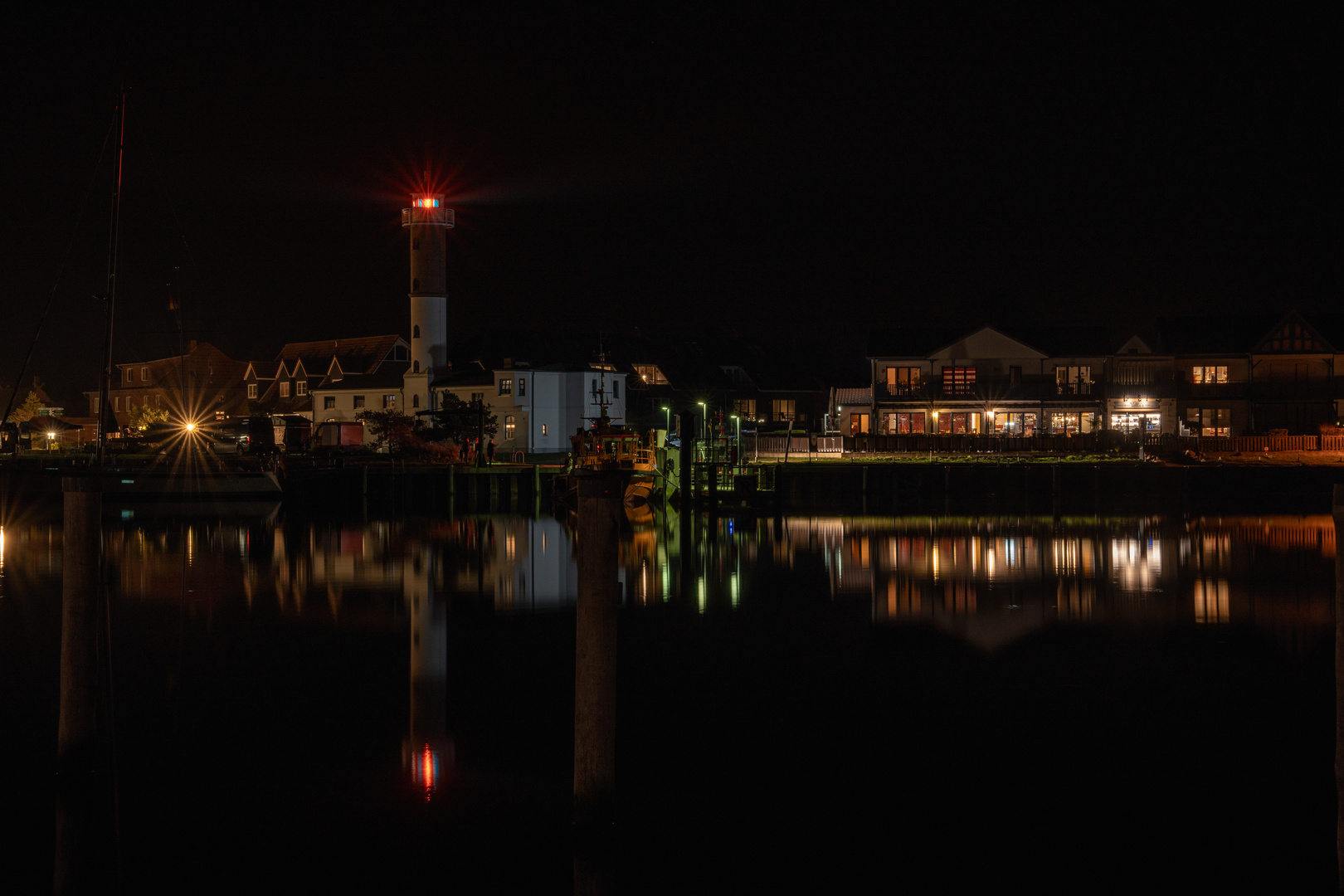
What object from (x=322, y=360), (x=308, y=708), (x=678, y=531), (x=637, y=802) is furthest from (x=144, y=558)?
(x=322, y=360)

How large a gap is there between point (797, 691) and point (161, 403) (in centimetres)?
8537

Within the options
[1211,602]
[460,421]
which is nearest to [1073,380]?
A: [460,421]

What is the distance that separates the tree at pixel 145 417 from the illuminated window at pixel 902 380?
50.0 m

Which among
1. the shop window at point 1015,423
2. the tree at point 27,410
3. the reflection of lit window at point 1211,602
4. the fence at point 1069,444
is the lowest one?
the reflection of lit window at point 1211,602

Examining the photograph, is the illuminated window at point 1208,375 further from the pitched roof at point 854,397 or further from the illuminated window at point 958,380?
the pitched roof at point 854,397

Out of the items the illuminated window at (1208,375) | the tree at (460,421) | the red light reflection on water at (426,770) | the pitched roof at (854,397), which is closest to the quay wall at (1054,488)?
A: the illuminated window at (1208,375)

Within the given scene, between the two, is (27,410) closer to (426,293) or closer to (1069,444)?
(426,293)

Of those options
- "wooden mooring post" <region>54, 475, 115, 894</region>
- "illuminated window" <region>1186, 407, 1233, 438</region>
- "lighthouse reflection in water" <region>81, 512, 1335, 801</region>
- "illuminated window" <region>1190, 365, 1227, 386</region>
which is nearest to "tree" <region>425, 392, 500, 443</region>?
"lighthouse reflection in water" <region>81, 512, 1335, 801</region>

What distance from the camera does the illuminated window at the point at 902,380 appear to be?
58153 millimetres

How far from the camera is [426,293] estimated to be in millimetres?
67125

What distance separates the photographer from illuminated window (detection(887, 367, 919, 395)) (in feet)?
191

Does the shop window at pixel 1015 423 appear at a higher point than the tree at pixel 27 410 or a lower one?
lower

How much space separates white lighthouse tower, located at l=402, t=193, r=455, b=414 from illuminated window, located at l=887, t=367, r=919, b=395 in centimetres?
2651

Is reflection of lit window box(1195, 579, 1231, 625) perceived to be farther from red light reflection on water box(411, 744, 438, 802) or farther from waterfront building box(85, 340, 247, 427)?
waterfront building box(85, 340, 247, 427)
